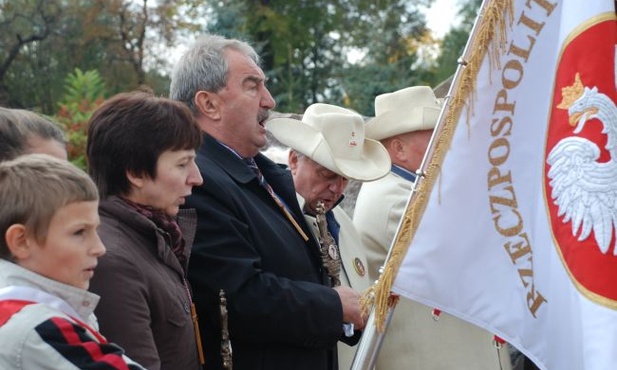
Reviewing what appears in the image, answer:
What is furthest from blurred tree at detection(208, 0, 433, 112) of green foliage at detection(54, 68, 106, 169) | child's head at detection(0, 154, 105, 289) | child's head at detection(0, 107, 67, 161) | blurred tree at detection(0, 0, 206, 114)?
child's head at detection(0, 154, 105, 289)

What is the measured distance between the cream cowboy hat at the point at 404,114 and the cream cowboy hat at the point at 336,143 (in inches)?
13.2

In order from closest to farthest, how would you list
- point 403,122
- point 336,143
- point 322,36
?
point 336,143
point 403,122
point 322,36

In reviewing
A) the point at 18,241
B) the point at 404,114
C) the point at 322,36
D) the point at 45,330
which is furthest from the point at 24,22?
the point at 45,330

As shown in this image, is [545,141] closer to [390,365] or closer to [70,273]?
[390,365]

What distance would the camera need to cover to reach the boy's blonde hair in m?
2.30

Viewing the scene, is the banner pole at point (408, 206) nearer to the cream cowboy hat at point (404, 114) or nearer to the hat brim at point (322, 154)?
the hat brim at point (322, 154)

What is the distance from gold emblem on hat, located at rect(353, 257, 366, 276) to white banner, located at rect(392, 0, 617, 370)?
0.70 metres

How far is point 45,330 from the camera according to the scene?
220cm

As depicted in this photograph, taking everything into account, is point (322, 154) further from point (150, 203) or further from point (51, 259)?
point (51, 259)

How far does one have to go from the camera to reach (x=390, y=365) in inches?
167

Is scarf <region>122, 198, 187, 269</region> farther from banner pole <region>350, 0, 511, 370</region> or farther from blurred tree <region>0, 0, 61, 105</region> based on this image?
blurred tree <region>0, 0, 61, 105</region>

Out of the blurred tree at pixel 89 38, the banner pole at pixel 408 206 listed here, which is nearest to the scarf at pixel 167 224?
the banner pole at pixel 408 206

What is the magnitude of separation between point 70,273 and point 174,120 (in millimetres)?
781

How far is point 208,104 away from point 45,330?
5.27 ft
